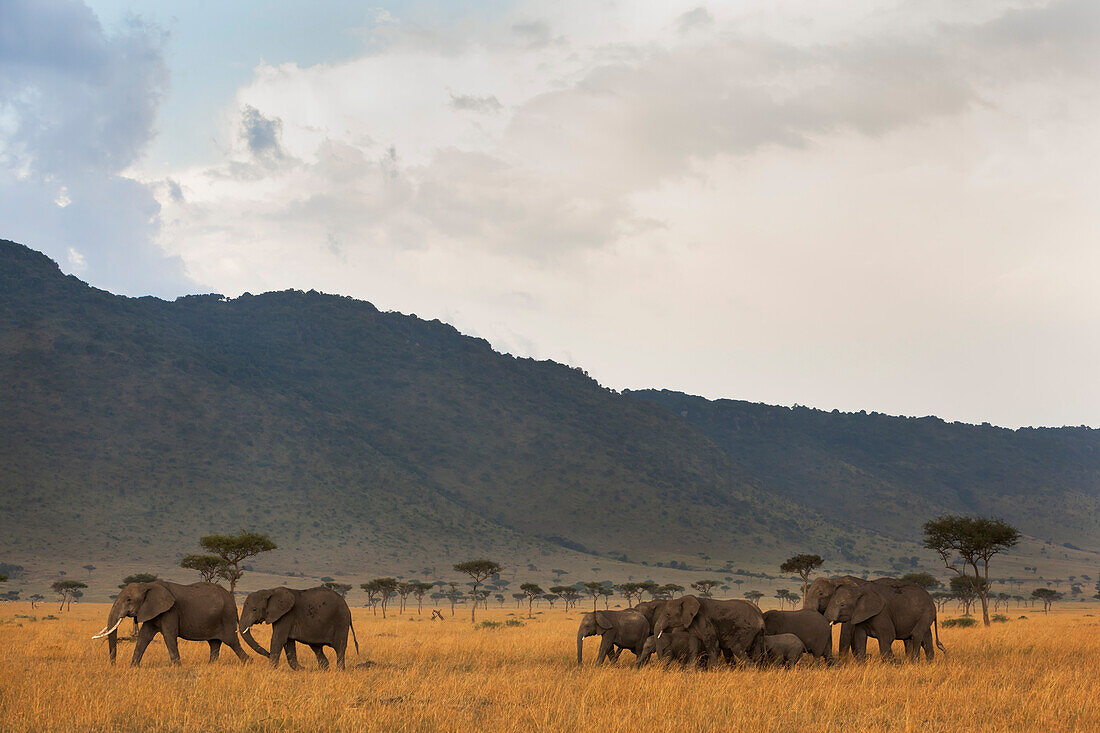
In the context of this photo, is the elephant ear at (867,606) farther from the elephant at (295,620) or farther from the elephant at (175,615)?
the elephant at (175,615)

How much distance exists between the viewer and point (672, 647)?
20.5 meters

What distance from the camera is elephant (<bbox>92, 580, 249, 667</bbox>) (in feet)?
65.0

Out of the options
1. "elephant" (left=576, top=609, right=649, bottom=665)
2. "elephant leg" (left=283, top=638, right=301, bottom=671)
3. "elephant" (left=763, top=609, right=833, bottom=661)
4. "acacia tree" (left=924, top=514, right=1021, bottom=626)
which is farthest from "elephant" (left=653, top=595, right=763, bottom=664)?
"acacia tree" (left=924, top=514, right=1021, bottom=626)

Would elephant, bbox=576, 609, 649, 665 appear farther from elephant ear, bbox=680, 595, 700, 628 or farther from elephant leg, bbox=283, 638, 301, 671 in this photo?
elephant leg, bbox=283, 638, 301, 671

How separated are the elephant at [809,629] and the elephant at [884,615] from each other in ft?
2.75

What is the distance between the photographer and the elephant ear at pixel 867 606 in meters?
21.4

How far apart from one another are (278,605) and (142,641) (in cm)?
304

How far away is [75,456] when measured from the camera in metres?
153

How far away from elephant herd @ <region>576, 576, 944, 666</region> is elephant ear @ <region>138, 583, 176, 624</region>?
31.6 feet

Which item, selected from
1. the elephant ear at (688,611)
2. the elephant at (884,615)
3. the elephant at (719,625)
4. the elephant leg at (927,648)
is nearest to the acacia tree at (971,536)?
the elephant leg at (927,648)

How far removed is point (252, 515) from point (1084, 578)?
167 meters

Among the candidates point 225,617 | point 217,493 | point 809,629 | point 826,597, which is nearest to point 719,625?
point 809,629

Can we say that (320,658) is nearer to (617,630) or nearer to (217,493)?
(617,630)

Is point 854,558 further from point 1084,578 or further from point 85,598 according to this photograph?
point 85,598
